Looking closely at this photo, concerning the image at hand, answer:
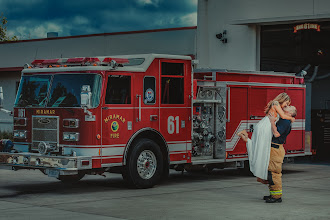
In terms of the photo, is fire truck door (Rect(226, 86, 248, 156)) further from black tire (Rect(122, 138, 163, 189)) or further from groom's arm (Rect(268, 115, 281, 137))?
groom's arm (Rect(268, 115, 281, 137))

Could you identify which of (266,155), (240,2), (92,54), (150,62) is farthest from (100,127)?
(92,54)

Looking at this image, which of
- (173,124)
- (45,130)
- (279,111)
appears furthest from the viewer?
(173,124)

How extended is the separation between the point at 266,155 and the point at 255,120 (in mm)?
4542

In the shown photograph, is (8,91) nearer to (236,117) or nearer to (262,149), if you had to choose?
(236,117)

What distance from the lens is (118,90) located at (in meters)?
12.9

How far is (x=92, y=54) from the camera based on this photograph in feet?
83.9

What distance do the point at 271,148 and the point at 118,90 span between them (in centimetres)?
323

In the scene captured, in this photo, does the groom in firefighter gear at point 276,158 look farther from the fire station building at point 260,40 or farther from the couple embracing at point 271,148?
the fire station building at point 260,40

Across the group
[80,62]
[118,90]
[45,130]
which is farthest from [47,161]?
[80,62]

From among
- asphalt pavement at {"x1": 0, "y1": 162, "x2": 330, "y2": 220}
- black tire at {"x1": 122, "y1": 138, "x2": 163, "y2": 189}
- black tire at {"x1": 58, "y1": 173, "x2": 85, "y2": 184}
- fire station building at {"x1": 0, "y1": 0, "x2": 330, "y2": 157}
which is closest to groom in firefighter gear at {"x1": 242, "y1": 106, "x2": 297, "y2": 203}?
asphalt pavement at {"x1": 0, "y1": 162, "x2": 330, "y2": 220}

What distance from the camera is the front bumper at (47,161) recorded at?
1219 cm

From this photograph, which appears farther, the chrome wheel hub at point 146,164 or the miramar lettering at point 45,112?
the chrome wheel hub at point 146,164

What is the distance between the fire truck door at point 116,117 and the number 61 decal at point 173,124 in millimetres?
1016

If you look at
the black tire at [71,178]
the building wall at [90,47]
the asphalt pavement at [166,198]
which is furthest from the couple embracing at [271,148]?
the building wall at [90,47]
